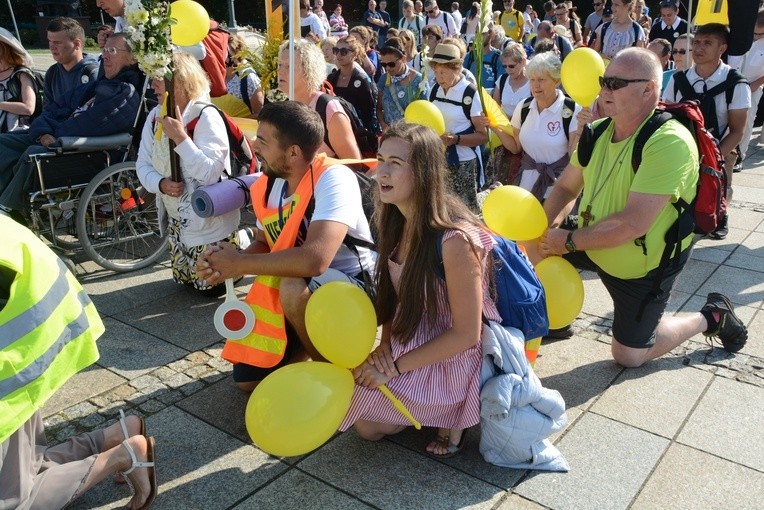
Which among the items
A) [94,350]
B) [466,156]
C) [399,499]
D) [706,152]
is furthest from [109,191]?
[706,152]

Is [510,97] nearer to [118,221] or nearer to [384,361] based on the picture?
[118,221]

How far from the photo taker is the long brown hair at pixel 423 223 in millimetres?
2762

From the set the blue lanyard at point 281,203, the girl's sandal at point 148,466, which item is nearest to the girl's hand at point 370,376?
the girl's sandal at point 148,466

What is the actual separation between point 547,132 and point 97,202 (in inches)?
→ 138

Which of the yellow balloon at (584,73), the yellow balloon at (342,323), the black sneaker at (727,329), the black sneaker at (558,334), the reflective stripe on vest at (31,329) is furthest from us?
the yellow balloon at (584,73)

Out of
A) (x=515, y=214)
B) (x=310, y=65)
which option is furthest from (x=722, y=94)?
(x=310, y=65)

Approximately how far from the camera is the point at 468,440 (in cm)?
318

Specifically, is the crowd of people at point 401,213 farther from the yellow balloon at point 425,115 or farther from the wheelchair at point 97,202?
the yellow balloon at point 425,115

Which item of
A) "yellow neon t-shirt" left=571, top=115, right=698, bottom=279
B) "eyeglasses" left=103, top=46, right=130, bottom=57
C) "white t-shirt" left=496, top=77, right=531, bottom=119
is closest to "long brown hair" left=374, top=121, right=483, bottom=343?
"yellow neon t-shirt" left=571, top=115, right=698, bottom=279

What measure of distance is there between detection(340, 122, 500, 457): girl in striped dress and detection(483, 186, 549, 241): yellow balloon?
2.27 ft

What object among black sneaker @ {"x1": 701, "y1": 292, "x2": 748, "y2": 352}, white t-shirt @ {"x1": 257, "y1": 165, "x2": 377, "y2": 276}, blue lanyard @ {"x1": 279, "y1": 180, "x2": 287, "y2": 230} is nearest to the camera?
white t-shirt @ {"x1": 257, "y1": 165, "x2": 377, "y2": 276}

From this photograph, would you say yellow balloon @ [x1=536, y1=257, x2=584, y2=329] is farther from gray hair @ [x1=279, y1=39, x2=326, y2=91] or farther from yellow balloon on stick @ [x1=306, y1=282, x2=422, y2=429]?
gray hair @ [x1=279, y1=39, x2=326, y2=91]

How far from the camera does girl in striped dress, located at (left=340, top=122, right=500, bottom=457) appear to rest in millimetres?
2748

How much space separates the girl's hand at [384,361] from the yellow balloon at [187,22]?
275cm
